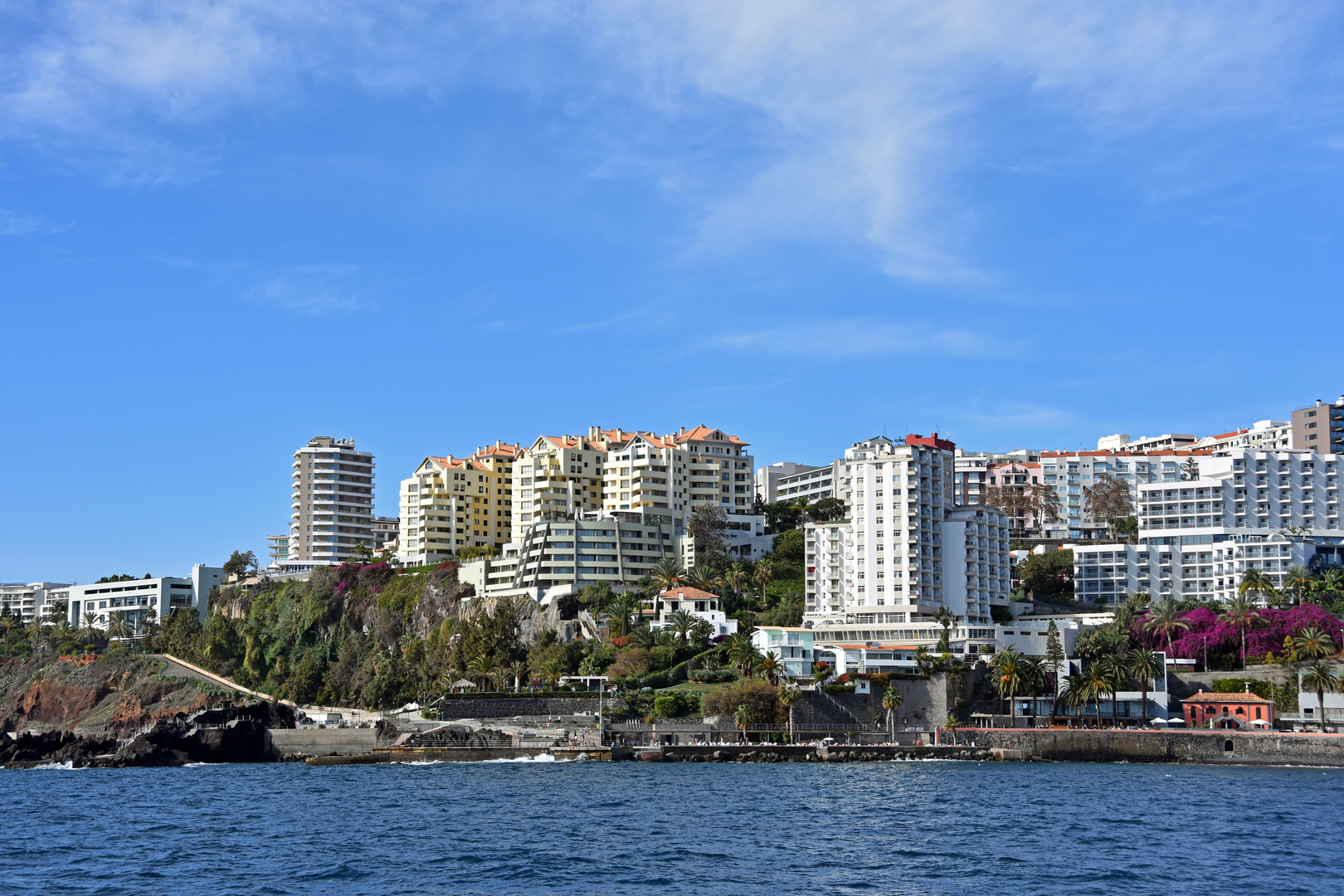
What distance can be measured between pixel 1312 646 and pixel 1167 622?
527 inches

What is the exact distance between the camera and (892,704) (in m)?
108

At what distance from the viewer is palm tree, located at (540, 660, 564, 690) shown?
117875 mm

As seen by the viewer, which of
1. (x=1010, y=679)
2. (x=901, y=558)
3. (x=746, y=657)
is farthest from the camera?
(x=901, y=558)

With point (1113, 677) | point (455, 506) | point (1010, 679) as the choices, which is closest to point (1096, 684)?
point (1113, 677)

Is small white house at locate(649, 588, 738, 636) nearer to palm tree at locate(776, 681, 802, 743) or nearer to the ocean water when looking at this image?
palm tree at locate(776, 681, 802, 743)

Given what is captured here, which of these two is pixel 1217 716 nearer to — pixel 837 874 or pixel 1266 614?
pixel 1266 614

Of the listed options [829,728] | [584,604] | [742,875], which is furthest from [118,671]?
[742,875]

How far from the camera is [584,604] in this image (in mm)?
132250

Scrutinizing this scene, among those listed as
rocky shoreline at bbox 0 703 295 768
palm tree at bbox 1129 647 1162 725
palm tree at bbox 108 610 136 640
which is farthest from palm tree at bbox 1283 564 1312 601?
palm tree at bbox 108 610 136 640

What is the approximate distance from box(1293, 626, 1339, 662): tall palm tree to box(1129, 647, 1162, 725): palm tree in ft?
34.3

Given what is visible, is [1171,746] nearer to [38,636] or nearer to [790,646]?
[790,646]

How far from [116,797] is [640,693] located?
41.4m

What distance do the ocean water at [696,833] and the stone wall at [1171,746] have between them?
8.38 ft

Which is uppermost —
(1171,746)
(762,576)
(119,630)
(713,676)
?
(762,576)
